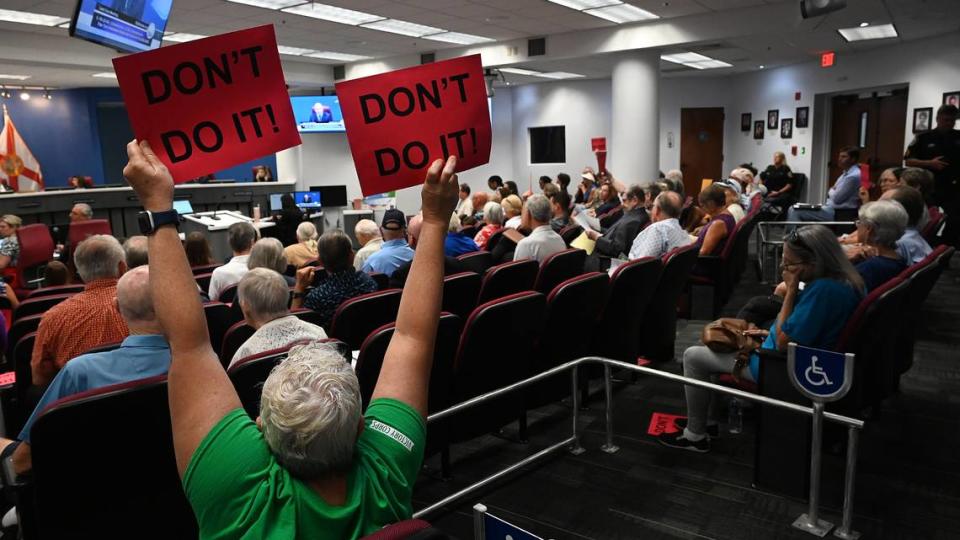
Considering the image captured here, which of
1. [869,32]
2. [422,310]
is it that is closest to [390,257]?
[422,310]

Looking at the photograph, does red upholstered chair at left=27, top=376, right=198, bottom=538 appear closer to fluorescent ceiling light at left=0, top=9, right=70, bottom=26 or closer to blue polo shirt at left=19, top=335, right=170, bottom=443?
blue polo shirt at left=19, top=335, right=170, bottom=443

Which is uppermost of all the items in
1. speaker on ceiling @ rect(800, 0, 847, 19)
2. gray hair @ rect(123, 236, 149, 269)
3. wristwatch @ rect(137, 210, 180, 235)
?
speaker on ceiling @ rect(800, 0, 847, 19)

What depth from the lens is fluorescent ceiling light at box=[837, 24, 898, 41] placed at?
9.95 m

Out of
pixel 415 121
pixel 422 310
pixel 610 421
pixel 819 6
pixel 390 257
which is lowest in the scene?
pixel 610 421

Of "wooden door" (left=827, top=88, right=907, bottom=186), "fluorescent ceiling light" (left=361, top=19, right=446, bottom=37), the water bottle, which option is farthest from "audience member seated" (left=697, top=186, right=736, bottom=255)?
"wooden door" (left=827, top=88, right=907, bottom=186)

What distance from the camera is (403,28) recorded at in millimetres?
9992

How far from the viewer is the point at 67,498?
180 cm

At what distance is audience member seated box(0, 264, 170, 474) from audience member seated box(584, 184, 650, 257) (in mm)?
4109

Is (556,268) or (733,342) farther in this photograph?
(556,268)

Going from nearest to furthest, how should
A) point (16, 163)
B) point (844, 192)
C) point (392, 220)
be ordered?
1. point (392, 220)
2. point (844, 192)
3. point (16, 163)

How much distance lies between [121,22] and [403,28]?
637 cm

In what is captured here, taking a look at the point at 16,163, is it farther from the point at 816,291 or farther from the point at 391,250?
the point at 816,291

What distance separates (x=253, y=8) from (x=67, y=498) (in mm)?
7609

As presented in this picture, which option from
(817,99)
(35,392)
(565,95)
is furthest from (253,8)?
(817,99)
